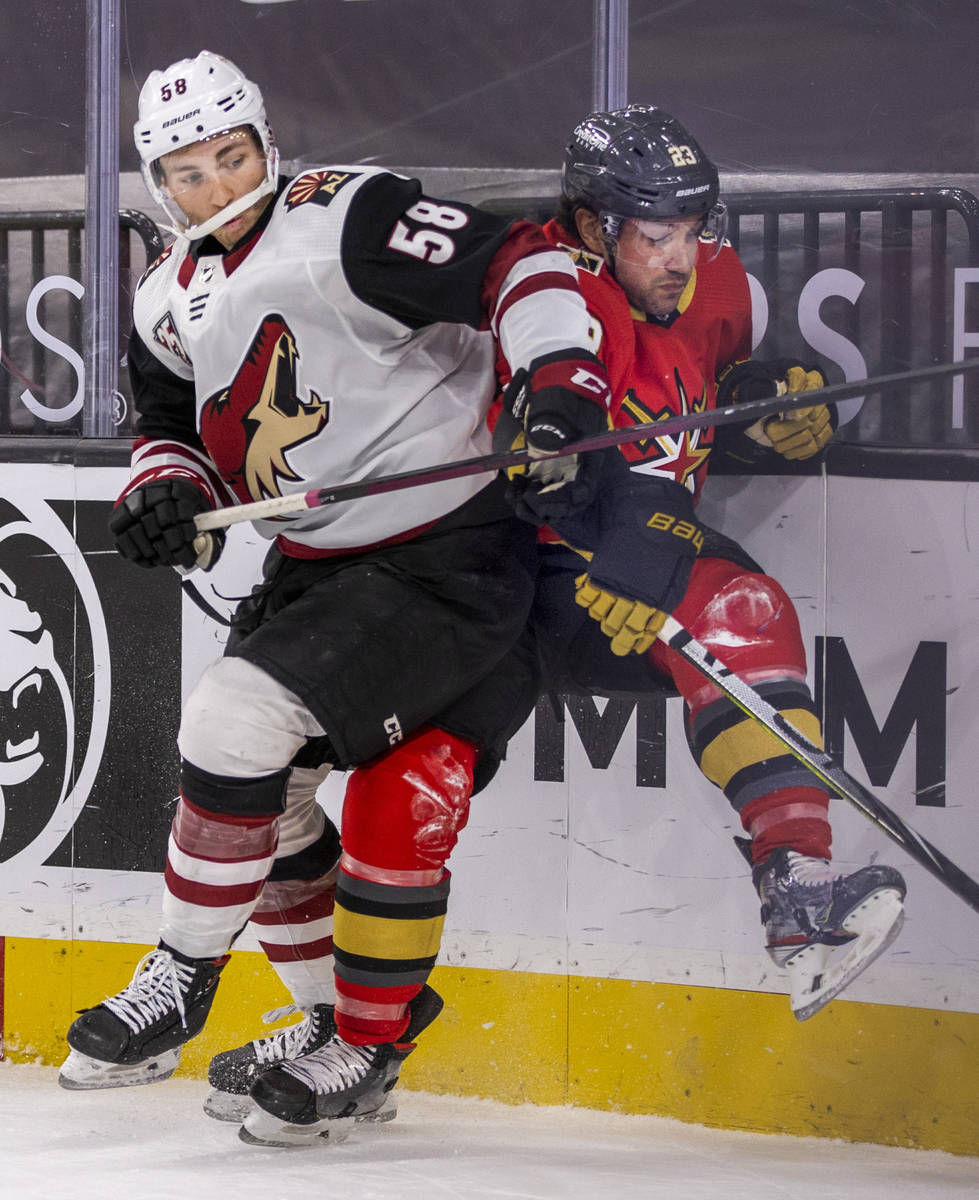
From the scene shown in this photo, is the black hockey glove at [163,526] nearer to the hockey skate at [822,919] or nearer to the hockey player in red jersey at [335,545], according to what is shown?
the hockey player in red jersey at [335,545]

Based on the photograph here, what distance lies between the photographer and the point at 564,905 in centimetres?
235

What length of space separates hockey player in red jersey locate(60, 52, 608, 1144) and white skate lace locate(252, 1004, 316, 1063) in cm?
16

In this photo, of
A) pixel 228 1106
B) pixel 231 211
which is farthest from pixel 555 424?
pixel 228 1106

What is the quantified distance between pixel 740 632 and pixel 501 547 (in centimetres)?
35

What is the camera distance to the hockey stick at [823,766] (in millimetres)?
1922

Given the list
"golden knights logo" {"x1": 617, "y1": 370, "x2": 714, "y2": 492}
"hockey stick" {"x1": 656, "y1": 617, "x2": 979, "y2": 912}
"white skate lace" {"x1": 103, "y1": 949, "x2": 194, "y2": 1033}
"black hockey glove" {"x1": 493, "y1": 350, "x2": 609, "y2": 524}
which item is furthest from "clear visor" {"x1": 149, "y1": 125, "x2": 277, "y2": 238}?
"white skate lace" {"x1": 103, "y1": 949, "x2": 194, "y2": 1033}

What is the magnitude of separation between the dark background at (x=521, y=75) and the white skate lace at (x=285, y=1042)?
137 centimetres

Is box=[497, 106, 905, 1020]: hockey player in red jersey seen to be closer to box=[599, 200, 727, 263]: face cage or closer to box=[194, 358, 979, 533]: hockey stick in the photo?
box=[599, 200, 727, 263]: face cage

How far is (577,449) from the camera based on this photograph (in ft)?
5.74

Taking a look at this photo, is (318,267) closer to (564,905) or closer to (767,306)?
(767,306)

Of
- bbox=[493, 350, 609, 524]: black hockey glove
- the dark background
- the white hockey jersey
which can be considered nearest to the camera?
bbox=[493, 350, 609, 524]: black hockey glove

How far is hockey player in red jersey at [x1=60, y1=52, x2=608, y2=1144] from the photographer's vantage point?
186 centimetres

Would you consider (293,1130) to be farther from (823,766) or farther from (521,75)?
(521,75)

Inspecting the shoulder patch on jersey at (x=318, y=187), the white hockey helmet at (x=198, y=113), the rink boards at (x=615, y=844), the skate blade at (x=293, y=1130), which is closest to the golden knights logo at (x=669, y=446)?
the rink boards at (x=615, y=844)
